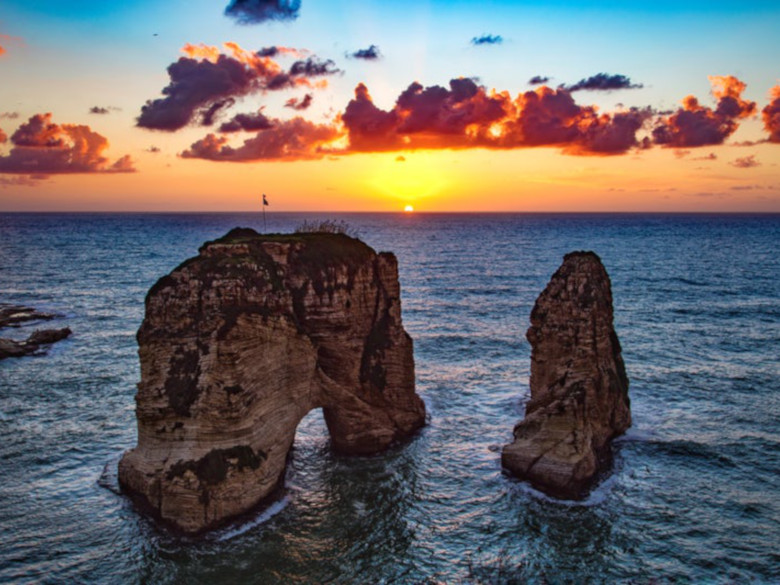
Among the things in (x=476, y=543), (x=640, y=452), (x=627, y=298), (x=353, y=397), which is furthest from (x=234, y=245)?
(x=627, y=298)

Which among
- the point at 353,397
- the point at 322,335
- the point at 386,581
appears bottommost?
the point at 386,581

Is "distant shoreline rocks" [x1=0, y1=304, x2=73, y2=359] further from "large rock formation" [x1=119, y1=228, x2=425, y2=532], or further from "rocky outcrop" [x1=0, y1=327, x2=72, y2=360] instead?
"large rock formation" [x1=119, y1=228, x2=425, y2=532]

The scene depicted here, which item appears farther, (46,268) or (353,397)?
(46,268)

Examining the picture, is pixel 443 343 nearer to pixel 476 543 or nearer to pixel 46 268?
pixel 476 543

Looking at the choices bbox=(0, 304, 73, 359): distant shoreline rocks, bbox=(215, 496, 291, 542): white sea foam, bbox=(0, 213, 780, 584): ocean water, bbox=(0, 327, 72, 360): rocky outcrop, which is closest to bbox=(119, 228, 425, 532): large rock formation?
bbox=(215, 496, 291, 542): white sea foam

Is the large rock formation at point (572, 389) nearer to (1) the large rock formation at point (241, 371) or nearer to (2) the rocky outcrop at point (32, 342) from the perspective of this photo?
(1) the large rock formation at point (241, 371)

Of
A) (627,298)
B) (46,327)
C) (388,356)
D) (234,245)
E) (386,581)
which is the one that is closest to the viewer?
(386,581)

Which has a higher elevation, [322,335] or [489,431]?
[322,335]
